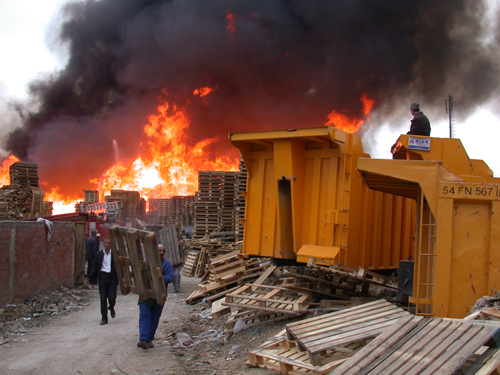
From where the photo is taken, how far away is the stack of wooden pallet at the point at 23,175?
2097 cm

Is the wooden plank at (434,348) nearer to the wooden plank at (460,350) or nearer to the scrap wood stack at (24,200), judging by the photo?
the wooden plank at (460,350)

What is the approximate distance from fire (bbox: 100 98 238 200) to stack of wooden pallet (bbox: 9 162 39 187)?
12.0 m

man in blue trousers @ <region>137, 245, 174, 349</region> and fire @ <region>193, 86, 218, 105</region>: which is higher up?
fire @ <region>193, 86, 218, 105</region>

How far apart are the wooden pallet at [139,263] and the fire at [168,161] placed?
84.1 ft

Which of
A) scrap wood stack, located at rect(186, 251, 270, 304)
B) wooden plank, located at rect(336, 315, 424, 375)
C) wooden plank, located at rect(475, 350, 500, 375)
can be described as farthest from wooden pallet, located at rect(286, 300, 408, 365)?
scrap wood stack, located at rect(186, 251, 270, 304)

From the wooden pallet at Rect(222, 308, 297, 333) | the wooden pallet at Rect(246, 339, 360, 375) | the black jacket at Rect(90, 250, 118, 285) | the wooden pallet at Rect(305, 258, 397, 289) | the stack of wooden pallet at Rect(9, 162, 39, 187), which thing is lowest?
the wooden pallet at Rect(222, 308, 297, 333)

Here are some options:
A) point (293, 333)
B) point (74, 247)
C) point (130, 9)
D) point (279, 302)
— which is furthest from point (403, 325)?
point (130, 9)

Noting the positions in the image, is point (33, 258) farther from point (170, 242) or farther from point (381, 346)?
point (381, 346)

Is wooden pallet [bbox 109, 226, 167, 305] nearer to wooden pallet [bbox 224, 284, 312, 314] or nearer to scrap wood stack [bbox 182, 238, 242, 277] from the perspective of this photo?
→ wooden pallet [bbox 224, 284, 312, 314]

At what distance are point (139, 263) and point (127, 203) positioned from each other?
23759 millimetres

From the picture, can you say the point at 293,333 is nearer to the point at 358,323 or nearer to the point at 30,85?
the point at 358,323

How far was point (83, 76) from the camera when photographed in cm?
3819

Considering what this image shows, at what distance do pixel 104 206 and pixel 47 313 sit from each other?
16.7m

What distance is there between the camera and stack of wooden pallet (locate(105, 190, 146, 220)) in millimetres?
28369
